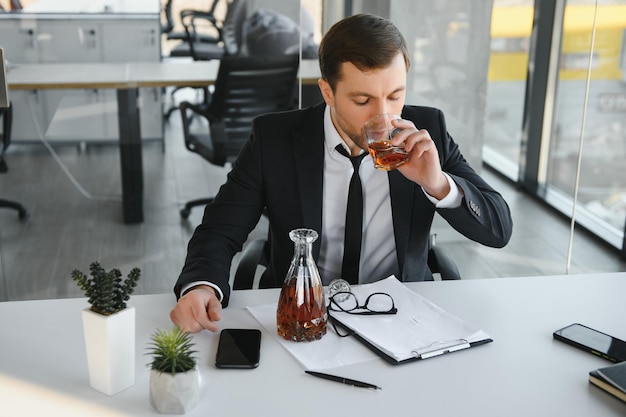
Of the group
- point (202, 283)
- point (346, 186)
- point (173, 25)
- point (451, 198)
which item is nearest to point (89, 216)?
point (173, 25)

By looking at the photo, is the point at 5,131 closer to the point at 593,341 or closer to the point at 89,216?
the point at 89,216

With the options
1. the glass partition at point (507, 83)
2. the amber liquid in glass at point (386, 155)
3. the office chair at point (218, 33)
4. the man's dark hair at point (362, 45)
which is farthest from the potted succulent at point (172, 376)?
the glass partition at point (507, 83)

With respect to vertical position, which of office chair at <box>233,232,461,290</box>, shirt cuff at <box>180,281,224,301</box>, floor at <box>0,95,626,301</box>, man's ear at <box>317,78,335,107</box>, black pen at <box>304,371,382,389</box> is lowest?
floor at <box>0,95,626,301</box>

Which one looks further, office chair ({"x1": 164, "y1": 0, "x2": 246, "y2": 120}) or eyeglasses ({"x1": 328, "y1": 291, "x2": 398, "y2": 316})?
office chair ({"x1": 164, "y1": 0, "x2": 246, "y2": 120})

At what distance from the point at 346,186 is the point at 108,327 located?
0.96 meters

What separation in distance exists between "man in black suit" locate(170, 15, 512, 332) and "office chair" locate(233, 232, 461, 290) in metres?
0.05

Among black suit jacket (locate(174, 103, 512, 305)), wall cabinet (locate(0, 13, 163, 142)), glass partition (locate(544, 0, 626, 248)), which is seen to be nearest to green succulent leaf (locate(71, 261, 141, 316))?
black suit jacket (locate(174, 103, 512, 305))

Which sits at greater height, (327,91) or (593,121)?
(327,91)

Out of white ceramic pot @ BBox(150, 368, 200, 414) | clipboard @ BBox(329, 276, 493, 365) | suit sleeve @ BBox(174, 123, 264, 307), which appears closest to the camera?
white ceramic pot @ BBox(150, 368, 200, 414)

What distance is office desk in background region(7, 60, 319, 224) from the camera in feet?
10.4

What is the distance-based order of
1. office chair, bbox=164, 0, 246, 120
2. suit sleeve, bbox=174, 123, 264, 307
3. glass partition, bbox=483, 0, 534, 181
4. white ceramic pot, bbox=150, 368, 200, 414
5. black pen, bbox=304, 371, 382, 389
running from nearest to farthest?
white ceramic pot, bbox=150, 368, 200, 414 < black pen, bbox=304, 371, 382, 389 < suit sleeve, bbox=174, 123, 264, 307 < office chair, bbox=164, 0, 246, 120 < glass partition, bbox=483, 0, 534, 181

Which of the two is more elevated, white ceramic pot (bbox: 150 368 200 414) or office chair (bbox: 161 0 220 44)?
office chair (bbox: 161 0 220 44)

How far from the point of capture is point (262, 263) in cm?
231

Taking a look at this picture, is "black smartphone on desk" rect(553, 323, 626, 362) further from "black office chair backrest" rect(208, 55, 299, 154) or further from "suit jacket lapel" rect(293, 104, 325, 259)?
"black office chair backrest" rect(208, 55, 299, 154)
